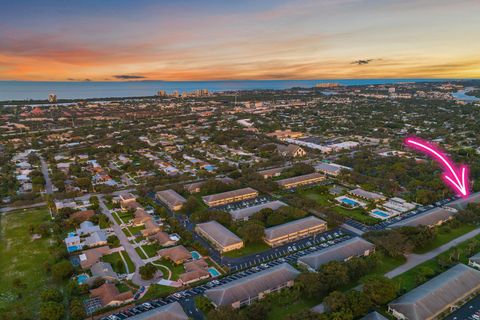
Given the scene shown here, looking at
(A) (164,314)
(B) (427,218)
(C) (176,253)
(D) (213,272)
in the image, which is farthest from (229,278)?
(B) (427,218)

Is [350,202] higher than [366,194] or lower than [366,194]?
lower

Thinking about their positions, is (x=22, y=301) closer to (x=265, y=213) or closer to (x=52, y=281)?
(x=52, y=281)

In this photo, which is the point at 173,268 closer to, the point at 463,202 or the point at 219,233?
the point at 219,233

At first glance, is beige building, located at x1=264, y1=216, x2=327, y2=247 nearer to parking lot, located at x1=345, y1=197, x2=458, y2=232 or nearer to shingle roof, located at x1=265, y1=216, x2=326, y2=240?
shingle roof, located at x1=265, y1=216, x2=326, y2=240

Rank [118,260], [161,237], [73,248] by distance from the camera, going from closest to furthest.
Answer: [118,260]
[73,248]
[161,237]

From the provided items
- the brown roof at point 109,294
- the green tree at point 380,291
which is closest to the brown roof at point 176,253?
the brown roof at point 109,294

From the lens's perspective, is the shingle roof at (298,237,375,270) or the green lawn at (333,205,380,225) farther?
the green lawn at (333,205,380,225)

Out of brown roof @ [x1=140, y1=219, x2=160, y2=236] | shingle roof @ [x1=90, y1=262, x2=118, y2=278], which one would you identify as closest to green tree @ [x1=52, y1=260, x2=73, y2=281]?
shingle roof @ [x1=90, y1=262, x2=118, y2=278]
